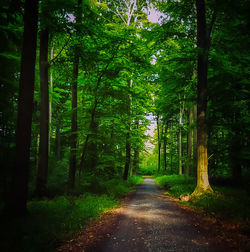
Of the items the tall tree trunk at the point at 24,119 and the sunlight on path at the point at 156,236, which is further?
the tall tree trunk at the point at 24,119

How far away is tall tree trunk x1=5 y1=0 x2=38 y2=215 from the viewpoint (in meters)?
4.73

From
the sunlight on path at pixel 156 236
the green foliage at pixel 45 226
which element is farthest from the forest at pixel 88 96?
the sunlight on path at pixel 156 236

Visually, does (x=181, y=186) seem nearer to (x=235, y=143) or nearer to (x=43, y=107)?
(x=235, y=143)

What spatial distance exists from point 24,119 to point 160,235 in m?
5.01

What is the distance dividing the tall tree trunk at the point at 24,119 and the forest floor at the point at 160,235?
6.15ft

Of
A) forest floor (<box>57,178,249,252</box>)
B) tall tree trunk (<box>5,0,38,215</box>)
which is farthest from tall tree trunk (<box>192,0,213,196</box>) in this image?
tall tree trunk (<box>5,0,38,215</box>)

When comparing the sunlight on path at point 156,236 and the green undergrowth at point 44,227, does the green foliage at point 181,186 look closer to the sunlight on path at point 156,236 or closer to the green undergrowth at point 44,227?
the sunlight on path at point 156,236

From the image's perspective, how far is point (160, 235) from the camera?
14.7 feet

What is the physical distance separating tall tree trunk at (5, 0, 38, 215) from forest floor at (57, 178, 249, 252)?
73.8 inches

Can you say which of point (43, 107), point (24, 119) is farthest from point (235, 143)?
point (43, 107)

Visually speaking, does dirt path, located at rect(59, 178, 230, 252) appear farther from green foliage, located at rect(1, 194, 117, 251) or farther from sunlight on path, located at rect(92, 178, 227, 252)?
green foliage, located at rect(1, 194, 117, 251)

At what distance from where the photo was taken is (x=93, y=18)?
8.07m

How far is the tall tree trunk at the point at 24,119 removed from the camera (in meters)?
4.73

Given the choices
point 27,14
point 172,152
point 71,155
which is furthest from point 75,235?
point 172,152
